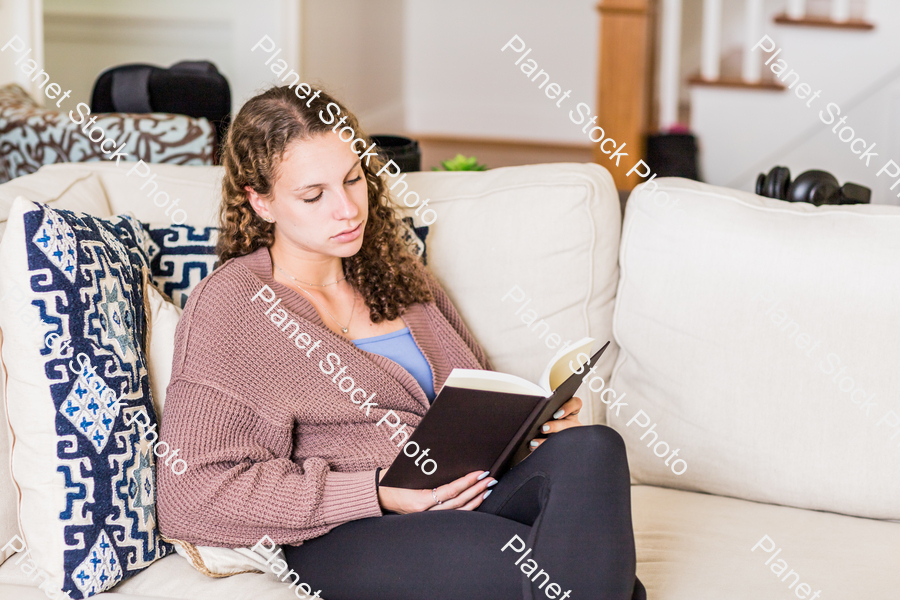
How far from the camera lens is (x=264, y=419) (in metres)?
1.24

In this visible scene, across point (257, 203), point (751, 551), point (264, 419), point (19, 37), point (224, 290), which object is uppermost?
point (19, 37)

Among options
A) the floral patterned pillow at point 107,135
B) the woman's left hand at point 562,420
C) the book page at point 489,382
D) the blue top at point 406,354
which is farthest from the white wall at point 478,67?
the book page at point 489,382

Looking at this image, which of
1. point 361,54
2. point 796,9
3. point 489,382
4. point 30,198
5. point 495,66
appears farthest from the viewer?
point 495,66

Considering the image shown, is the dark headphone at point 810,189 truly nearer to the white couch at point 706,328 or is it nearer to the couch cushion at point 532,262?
the white couch at point 706,328

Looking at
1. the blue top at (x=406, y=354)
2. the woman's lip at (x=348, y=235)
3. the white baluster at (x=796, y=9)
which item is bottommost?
the blue top at (x=406, y=354)

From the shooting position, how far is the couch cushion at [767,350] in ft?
4.76

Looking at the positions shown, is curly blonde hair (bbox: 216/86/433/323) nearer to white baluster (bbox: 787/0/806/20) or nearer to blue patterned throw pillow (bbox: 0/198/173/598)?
blue patterned throw pillow (bbox: 0/198/173/598)

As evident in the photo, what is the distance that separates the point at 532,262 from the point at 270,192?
0.52 m

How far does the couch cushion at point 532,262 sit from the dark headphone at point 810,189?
33 cm

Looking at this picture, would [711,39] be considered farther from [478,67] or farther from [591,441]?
[591,441]

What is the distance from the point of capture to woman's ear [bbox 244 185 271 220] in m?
1.37

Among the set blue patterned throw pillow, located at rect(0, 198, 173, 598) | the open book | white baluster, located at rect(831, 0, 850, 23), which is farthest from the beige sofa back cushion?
white baluster, located at rect(831, 0, 850, 23)

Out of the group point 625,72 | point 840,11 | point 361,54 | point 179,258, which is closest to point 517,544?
point 179,258

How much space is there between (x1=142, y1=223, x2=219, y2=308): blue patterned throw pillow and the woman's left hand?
616 mm
